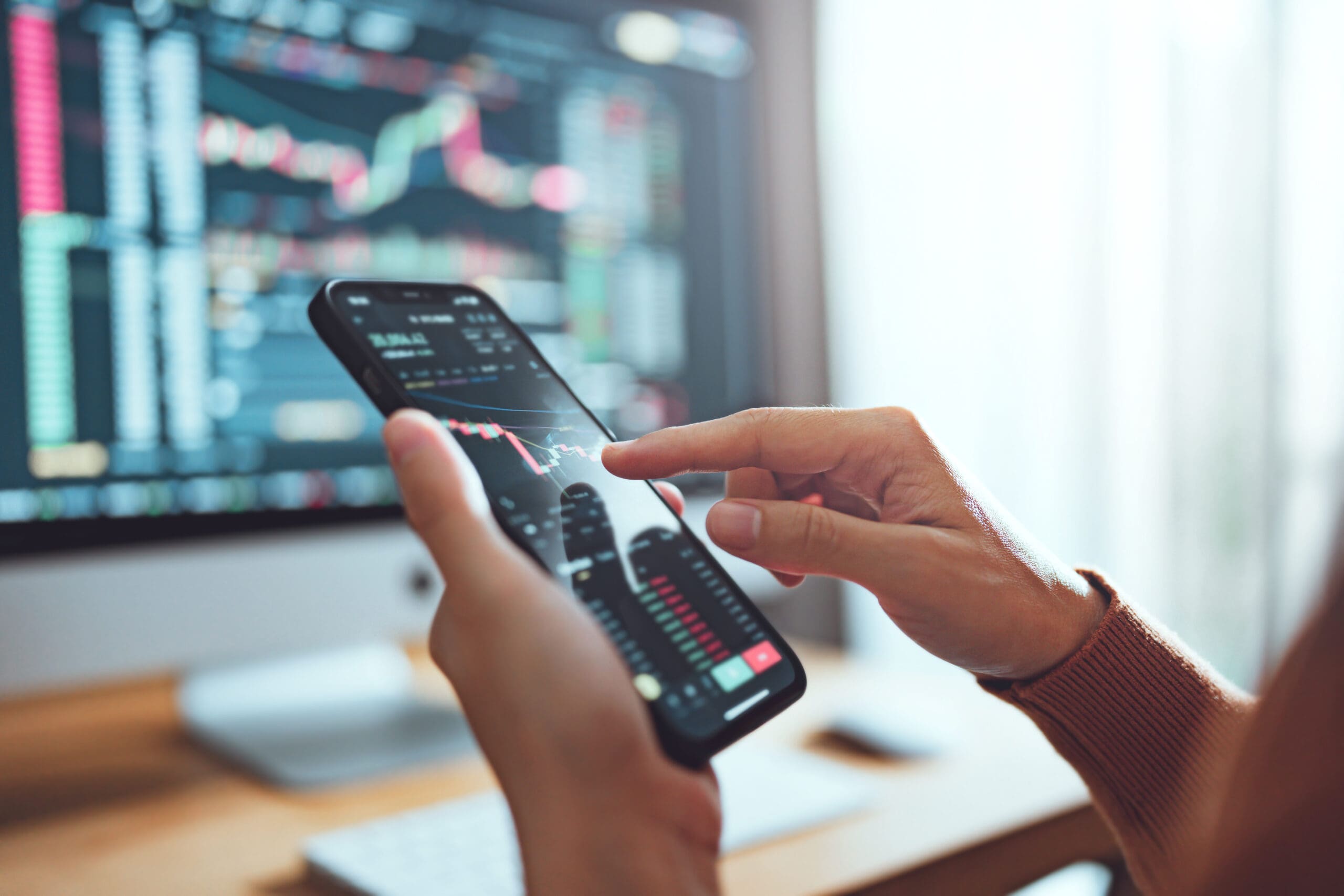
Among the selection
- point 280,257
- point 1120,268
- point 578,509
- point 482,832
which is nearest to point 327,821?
point 482,832

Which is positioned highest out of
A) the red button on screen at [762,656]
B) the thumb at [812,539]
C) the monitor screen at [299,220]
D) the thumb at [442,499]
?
the monitor screen at [299,220]

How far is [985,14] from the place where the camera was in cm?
115

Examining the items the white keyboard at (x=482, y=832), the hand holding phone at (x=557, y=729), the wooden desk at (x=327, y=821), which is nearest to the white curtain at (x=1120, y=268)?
the wooden desk at (x=327, y=821)

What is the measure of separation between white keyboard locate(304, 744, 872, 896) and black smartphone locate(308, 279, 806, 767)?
3.6 inches

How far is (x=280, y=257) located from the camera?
67cm

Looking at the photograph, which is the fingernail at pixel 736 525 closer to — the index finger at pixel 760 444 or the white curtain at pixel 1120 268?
the index finger at pixel 760 444

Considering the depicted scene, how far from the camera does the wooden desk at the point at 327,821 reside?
1.50 ft

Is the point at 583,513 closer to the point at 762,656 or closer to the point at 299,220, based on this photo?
the point at 762,656

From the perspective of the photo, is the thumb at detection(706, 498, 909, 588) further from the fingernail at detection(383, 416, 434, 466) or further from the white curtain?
the white curtain

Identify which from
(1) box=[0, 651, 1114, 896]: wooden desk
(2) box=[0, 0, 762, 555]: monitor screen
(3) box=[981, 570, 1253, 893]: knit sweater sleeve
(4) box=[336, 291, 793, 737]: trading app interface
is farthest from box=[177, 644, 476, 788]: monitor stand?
(3) box=[981, 570, 1253, 893]: knit sweater sleeve

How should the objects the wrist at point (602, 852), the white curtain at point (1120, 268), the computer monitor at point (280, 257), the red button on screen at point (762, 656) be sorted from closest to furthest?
the wrist at point (602, 852) → the red button on screen at point (762, 656) → the computer monitor at point (280, 257) → the white curtain at point (1120, 268)

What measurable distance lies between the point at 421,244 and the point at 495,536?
0.48 meters

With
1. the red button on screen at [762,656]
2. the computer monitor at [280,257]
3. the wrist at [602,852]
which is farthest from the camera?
the computer monitor at [280,257]

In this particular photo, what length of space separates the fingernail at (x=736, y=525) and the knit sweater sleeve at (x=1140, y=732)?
0.52ft
